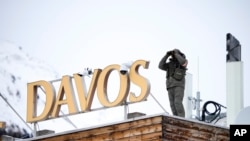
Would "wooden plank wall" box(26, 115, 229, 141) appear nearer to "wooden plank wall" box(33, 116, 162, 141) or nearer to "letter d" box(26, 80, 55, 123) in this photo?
"wooden plank wall" box(33, 116, 162, 141)

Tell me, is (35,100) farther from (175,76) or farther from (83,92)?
(175,76)

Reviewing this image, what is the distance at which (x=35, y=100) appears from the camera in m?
31.9

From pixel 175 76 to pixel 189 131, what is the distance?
65.9 inches

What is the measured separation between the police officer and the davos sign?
0.60 metres

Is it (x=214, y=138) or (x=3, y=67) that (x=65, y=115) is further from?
(x=3, y=67)

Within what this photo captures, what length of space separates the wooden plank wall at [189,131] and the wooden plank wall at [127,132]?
232 millimetres

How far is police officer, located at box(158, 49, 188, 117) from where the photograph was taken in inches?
1124

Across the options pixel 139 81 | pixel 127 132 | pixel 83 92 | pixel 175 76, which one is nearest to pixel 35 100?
pixel 83 92

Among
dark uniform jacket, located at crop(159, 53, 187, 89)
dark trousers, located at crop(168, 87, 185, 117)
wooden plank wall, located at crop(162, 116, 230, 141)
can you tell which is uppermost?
dark uniform jacket, located at crop(159, 53, 187, 89)

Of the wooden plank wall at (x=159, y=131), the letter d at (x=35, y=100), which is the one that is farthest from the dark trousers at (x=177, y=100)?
the letter d at (x=35, y=100)

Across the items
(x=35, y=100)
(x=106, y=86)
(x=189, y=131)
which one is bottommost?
(x=189, y=131)

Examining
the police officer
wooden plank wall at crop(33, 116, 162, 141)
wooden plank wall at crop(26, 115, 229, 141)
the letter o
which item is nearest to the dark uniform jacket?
the police officer

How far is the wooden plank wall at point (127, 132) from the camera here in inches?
1089

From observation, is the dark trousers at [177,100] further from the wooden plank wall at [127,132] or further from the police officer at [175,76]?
the wooden plank wall at [127,132]
